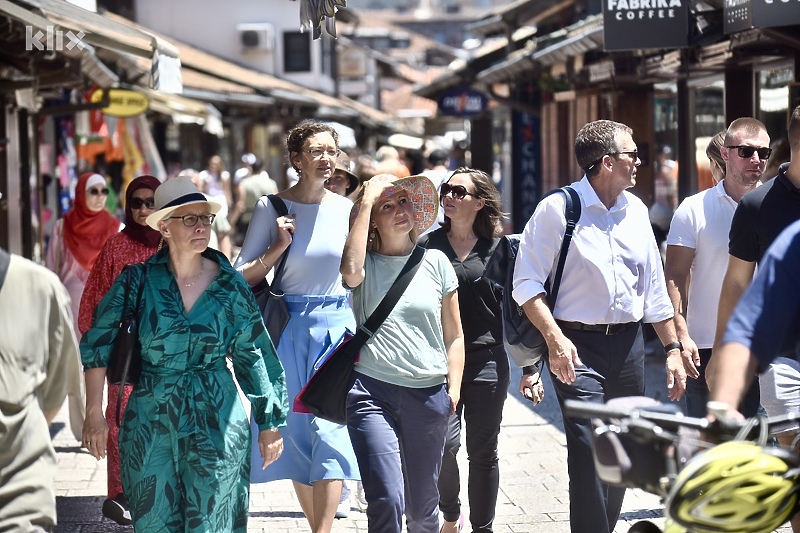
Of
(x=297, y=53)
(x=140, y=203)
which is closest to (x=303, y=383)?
(x=140, y=203)

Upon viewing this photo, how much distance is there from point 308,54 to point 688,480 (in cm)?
3846

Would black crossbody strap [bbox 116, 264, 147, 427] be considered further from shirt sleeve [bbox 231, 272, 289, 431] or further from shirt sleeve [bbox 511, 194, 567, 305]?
shirt sleeve [bbox 511, 194, 567, 305]

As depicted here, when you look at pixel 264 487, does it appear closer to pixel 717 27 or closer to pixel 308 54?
pixel 717 27

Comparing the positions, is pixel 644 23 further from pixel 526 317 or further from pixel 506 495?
pixel 526 317

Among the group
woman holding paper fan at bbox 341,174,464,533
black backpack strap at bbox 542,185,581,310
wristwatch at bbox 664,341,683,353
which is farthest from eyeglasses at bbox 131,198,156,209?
wristwatch at bbox 664,341,683,353

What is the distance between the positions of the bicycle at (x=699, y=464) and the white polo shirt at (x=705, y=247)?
2.78 meters

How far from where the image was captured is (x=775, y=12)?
24.4 ft

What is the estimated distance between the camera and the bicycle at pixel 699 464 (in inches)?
116

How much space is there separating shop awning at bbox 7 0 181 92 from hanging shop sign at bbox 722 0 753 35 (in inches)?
152

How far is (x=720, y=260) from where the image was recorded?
20.2 feet

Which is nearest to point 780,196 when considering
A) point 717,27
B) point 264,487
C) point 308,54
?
point 264,487

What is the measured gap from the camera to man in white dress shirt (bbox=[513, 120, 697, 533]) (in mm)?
5379

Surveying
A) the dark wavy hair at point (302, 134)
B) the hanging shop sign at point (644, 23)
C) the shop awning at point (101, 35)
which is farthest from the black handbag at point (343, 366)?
the hanging shop sign at point (644, 23)

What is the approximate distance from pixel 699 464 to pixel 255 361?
2.39 m
